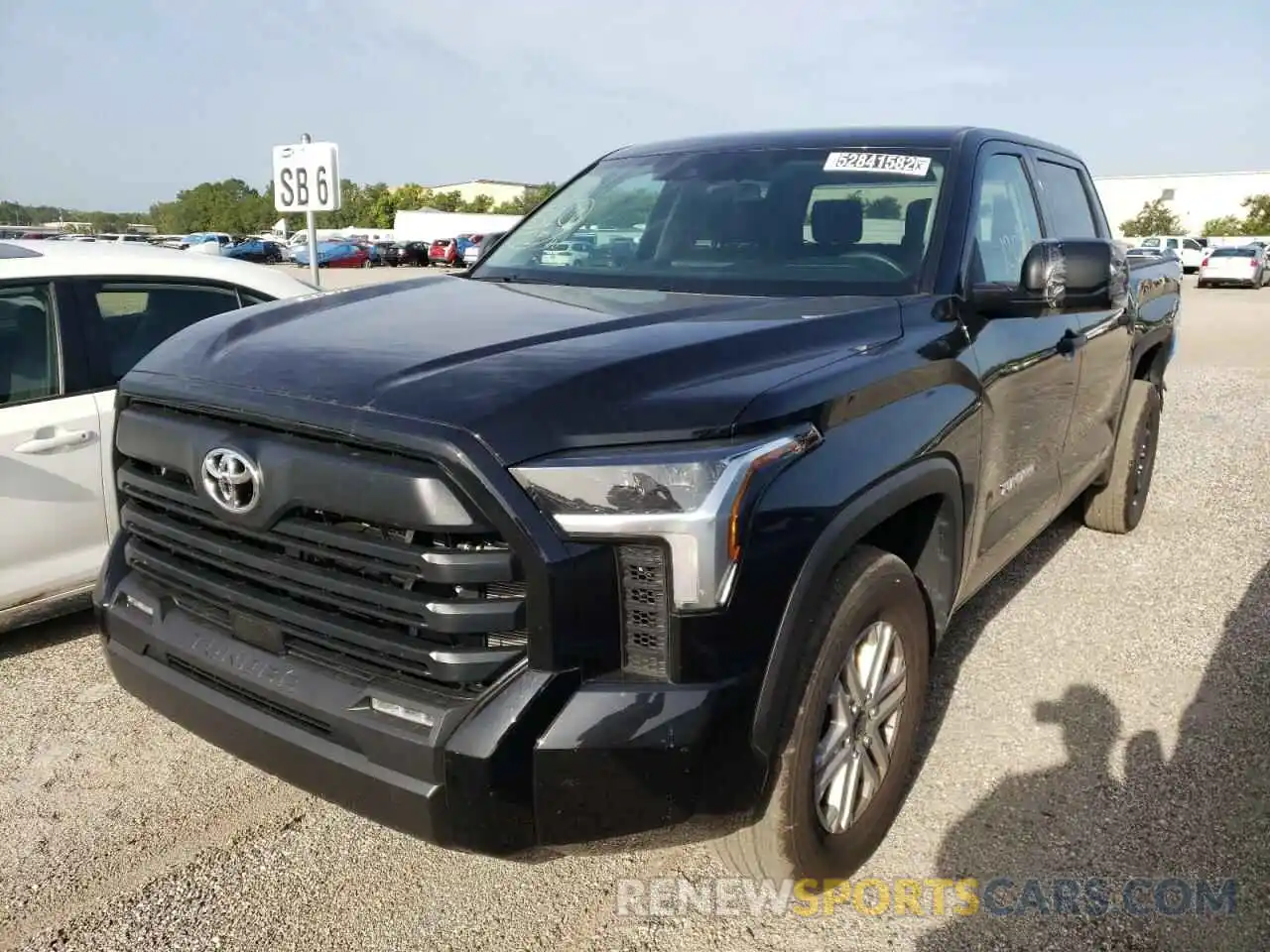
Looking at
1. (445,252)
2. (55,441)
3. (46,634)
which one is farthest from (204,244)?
(445,252)

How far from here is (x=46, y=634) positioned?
4.08 m

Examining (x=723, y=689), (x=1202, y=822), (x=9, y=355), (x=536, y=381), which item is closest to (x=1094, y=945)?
(x=1202, y=822)

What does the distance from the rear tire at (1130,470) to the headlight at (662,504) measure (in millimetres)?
3807

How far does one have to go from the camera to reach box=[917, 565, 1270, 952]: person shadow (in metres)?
2.43

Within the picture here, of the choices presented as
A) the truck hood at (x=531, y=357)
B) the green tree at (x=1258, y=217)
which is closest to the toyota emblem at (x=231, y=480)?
the truck hood at (x=531, y=357)

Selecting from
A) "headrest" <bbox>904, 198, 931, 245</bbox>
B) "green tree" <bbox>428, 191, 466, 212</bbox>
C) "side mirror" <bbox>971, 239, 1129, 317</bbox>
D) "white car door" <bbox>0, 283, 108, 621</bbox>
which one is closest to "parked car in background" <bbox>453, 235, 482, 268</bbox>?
"white car door" <bbox>0, 283, 108, 621</bbox>

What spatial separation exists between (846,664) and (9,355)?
10.7 ft

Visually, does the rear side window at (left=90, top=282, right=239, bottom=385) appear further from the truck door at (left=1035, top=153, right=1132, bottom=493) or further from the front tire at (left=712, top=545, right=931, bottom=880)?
the truck door at (left=1035, top=153, right=1132, bottom=493)

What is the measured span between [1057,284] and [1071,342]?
848 millimetres

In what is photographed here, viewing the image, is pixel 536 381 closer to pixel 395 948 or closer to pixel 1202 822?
pixel 395 948

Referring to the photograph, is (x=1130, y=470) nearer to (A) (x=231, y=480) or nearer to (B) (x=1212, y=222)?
(A) (x=231, y=480)

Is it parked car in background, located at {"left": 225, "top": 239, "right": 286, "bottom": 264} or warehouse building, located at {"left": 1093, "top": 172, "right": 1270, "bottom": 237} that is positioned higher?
warehouse building, located at {"left": 1093, "top": 172, "right": 1270, "bottom": 237}

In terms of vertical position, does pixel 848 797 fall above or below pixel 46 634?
above

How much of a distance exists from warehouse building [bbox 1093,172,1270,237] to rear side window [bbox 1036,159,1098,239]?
8166 cm
